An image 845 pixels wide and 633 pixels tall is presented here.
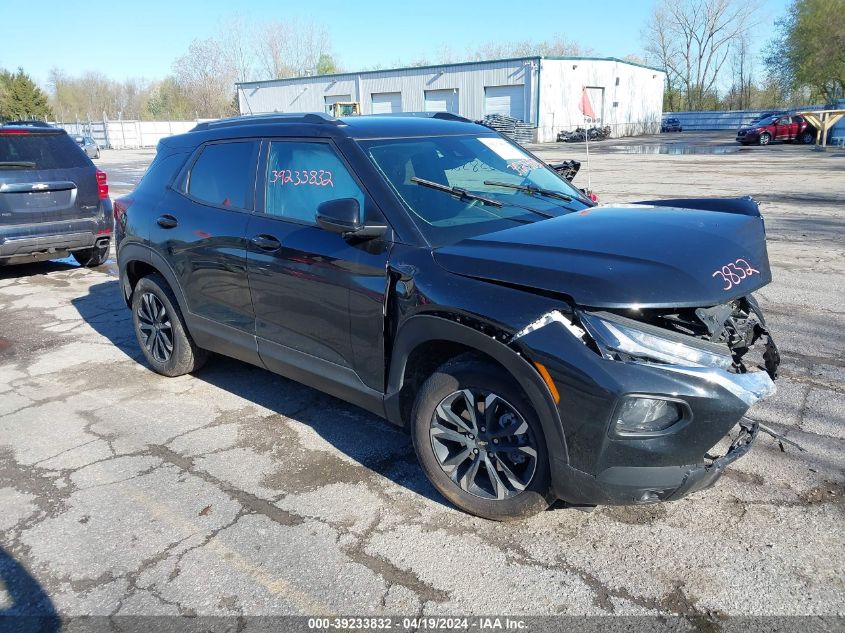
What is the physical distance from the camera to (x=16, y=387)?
521 centimetres

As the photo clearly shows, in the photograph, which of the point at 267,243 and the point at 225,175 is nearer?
the point at 267,243

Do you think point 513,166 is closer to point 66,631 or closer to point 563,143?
point 66,631

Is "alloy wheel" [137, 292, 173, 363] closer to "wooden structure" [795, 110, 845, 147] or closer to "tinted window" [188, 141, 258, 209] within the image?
"tinted window" [188, 141, 258, 209]

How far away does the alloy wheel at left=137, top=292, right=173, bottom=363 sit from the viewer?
509 centimetres

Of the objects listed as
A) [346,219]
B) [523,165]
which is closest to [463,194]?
[346,219]

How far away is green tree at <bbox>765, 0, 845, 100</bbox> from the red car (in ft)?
87.1

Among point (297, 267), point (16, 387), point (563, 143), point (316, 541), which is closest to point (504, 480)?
point (316, 541)

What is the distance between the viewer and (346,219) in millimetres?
3268

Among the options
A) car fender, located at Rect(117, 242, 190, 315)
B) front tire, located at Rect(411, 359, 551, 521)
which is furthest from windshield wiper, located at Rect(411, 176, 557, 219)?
car fender, located at Rect(117, 242, 190, 315)

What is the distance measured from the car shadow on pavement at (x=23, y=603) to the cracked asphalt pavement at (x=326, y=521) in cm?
1

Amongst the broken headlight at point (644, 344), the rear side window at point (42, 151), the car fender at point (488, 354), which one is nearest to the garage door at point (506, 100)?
the rear side window at point (42, 151)

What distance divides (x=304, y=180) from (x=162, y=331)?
6.67 ft

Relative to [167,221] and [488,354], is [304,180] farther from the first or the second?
[488,354]

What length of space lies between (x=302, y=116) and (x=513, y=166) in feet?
4.45
